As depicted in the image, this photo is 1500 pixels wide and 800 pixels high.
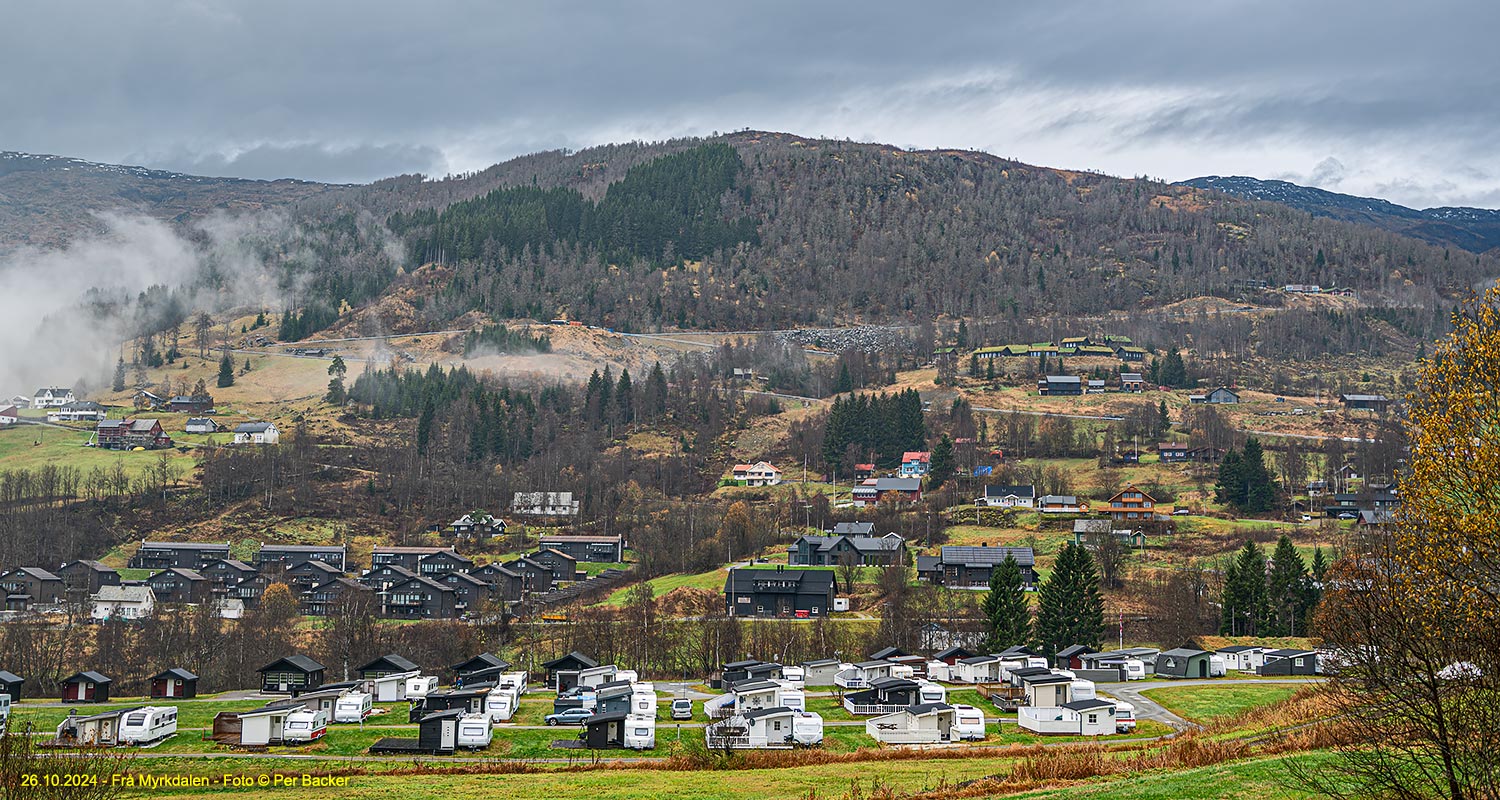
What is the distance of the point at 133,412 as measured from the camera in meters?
167

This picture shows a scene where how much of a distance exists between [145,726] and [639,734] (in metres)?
19.1

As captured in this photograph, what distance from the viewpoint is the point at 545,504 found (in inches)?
4904

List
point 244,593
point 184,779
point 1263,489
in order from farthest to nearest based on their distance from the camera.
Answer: point 1263,489, point 244,593, point 184,779

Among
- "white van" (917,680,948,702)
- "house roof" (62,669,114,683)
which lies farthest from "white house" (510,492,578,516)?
"white van" (917,680,948,702)

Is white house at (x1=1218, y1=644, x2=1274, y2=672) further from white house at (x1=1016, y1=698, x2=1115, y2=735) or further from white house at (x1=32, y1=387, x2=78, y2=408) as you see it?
white house at (x1=32, y1=387, x2=78, y2=408)

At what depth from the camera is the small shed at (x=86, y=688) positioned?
193 feet

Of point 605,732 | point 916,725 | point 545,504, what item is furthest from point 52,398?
point 916,725

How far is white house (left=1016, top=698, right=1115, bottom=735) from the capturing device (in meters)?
47.3

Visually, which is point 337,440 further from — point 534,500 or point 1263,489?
point 1263,489

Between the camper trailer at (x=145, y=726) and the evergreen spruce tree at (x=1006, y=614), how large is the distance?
43.5 meters

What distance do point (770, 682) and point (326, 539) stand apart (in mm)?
74894

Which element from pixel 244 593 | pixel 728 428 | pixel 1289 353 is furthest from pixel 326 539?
pixel 1289 353

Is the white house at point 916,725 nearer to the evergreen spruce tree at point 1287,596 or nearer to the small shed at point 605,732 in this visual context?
the small shed at point 605,732

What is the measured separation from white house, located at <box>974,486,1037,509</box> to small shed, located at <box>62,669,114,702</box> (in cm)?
7786
